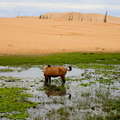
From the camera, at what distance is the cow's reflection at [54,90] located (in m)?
11.8

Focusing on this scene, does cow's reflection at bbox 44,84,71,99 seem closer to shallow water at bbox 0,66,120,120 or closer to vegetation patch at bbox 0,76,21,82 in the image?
shallow water at bbox 0,66,120,120

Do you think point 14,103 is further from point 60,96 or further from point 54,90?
point 54,90

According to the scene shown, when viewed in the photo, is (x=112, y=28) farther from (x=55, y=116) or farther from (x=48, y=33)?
(x=55, y=116)

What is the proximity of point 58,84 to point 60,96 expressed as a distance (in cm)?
241

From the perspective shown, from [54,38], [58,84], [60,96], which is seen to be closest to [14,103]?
[60,96]

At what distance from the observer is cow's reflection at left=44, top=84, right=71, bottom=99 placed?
11773mm

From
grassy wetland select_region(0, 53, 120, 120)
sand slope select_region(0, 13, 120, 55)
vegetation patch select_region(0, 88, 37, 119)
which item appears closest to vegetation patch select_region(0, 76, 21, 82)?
grassy wetland select_region(0, 53, 120, 120)

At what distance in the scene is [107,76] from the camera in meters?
16.0

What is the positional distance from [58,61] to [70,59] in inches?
57.8

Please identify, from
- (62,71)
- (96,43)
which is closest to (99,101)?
(62,71)

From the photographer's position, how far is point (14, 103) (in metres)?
10.1

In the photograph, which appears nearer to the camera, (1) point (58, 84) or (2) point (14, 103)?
(2) point (14, 103)

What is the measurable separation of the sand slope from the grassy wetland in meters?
10.9

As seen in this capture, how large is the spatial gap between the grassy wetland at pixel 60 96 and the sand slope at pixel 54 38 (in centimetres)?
1095
